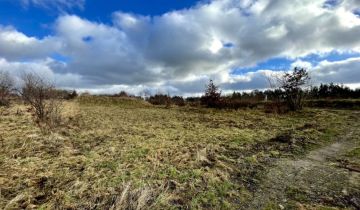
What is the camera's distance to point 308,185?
516cm

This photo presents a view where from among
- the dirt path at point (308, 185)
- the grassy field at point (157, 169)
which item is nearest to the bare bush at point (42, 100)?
the grassy field at point (157, 169)

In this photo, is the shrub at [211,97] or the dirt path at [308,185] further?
the shrub at [211,97]

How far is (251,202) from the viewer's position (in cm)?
452

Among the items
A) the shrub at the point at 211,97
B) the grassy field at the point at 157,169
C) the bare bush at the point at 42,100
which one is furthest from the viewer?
the shrub at the point at 211,97

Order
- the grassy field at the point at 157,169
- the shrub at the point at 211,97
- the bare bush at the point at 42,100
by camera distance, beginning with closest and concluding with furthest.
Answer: the grassy field at the point at 157,169
the bare bush at the point at 42,100
the shrub at the point at 211,97

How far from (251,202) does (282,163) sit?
238 centimetres

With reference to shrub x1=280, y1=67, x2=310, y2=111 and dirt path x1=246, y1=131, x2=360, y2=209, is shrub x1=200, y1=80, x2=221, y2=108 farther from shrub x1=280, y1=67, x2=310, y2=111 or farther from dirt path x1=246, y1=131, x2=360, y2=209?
dirt path x1=246, y1=131, x2=360, y2=209

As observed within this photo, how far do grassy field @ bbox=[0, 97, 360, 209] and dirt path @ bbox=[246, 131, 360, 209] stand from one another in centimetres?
2

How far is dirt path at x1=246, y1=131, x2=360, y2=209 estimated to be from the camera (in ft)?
14.6

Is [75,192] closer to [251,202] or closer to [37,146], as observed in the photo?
[251,202]

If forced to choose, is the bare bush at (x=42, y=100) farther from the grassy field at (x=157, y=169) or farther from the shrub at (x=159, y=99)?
the shrub at (x=159, y=99)

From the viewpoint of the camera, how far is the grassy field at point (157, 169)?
4.42m

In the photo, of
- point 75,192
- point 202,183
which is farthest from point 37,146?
point 202,183

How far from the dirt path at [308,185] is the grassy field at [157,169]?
0.7 inches
